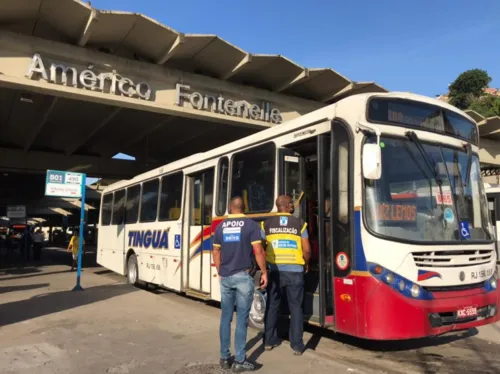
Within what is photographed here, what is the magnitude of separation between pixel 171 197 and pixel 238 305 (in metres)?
5.63

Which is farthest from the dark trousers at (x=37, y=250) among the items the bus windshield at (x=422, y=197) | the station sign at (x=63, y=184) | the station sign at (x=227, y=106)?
the bus windshield at (x=422, y=197)

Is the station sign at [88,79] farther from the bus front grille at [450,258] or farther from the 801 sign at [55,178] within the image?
the bus front grille at [450,258]

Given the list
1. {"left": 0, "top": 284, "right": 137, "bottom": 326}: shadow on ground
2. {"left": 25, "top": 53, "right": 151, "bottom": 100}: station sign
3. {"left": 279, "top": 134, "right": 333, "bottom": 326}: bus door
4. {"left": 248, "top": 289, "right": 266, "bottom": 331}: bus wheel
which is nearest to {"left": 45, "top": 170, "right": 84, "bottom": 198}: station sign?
{"left": 25, "top": 53, "right": 151, "bottom": 100}: station sign

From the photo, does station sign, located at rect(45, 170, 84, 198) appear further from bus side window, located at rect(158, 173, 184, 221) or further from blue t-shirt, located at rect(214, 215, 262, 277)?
blue t-shirt, located at rect(214, 215, 262, 277)

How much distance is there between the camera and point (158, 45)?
465 inches

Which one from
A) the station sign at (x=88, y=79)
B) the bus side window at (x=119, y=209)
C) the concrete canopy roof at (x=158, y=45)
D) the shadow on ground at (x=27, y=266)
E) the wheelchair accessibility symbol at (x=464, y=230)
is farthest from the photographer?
the shadow on ground at (x=27, y=266)

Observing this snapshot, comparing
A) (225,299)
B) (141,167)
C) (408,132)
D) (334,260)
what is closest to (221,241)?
(225,299)

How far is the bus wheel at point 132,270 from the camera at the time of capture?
12.2 metres

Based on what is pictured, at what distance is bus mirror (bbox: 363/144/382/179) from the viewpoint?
16.4 ft

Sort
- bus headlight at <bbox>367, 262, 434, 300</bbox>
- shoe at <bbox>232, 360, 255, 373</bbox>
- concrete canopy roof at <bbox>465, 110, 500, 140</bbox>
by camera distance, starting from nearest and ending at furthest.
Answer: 1. shoe at <bbox>232, 360, 255, 373</bbox>
2. bus headlight at <bbox>367, 262, 434, 300</bbox>
3. concrete canopy roof at <bbox>465, 110, 500, 140</bbox>

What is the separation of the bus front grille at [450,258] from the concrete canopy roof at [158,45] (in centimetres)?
856

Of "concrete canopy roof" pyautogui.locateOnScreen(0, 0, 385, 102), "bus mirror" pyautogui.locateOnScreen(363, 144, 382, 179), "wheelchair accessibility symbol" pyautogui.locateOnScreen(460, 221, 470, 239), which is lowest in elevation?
"wheelchair accessibility symbol" pyautogui.locateOnScreen(460, 221, 470, 239)

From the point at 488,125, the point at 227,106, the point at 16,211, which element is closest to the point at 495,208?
the point at 488,125

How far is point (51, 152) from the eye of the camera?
22109 mm
